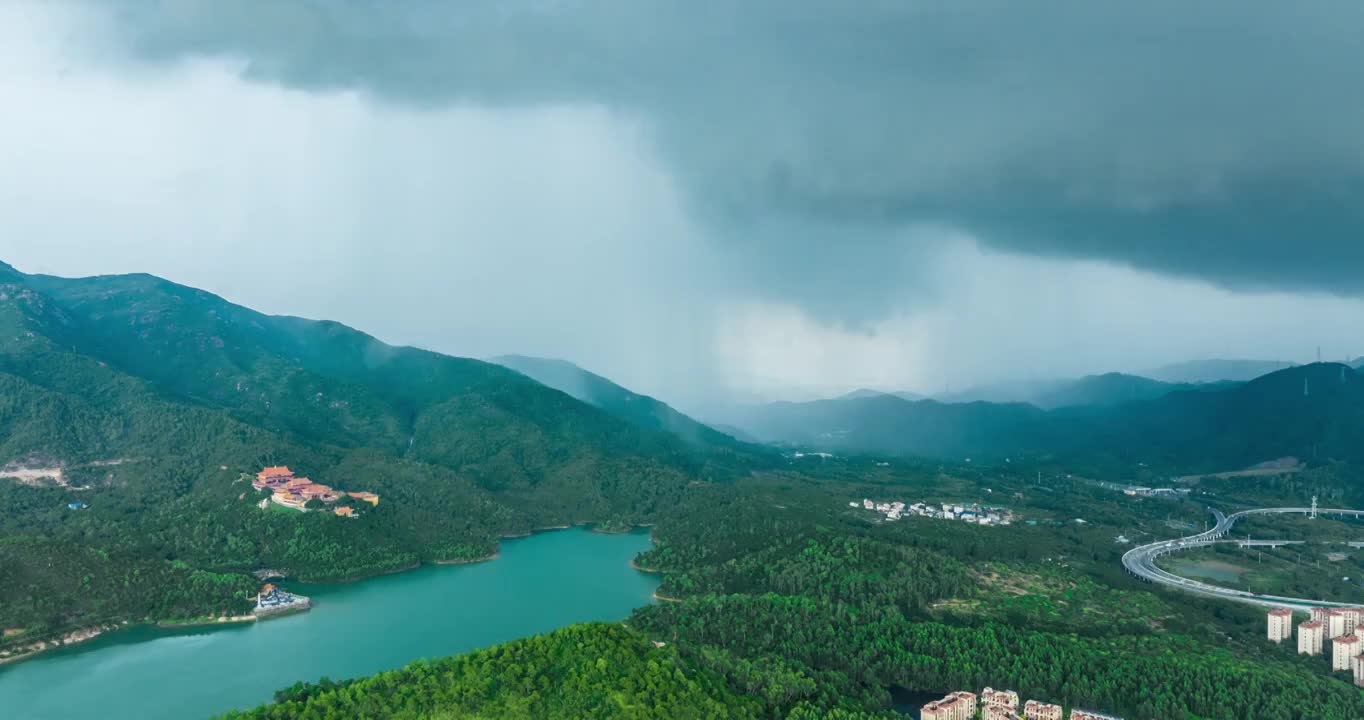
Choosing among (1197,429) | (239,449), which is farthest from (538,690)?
(1197,429)

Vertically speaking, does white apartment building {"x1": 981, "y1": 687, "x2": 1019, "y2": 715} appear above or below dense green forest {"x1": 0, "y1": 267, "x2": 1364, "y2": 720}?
below

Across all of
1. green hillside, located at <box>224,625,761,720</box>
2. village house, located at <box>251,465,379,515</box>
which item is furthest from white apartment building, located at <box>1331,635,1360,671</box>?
village house, located at <box>251,465,379,515</box>

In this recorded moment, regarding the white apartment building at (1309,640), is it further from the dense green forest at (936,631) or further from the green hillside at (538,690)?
the green hillside at (538,690)

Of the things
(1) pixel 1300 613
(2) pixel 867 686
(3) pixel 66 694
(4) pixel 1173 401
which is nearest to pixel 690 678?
(2) pixel 867 686

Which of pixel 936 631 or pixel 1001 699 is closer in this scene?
pixel 1001 699

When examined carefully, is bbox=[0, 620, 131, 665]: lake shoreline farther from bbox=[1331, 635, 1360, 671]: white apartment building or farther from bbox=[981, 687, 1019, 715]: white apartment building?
bbox=[1331, 635, 1360, 671]: white apartment building

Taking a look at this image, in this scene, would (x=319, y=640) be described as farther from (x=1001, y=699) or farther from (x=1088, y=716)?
(x=1088, y=716)

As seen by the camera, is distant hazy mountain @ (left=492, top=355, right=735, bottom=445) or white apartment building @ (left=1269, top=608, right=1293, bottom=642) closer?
white apartment building @ (left=1269, top=608, right=1293, bottom=642)
